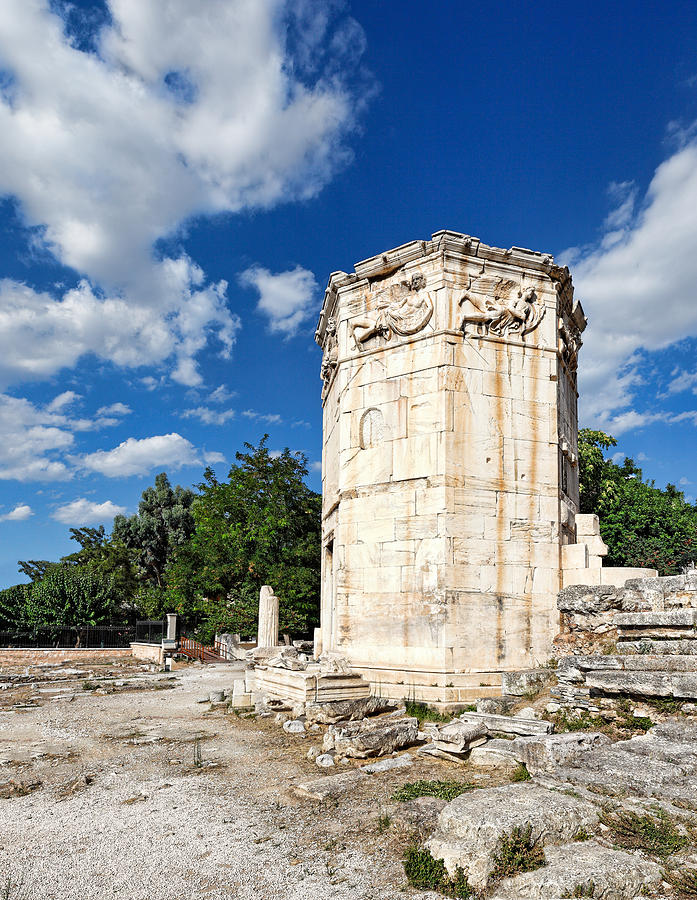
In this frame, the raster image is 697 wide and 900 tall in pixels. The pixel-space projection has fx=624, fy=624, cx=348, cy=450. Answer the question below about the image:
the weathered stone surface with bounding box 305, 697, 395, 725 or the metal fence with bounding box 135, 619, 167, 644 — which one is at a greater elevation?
the weathered stone surface with bounding box 305, 697, 395, 725

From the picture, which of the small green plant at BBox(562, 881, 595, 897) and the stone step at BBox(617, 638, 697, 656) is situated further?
the stone step at BBox(617, 638, 697, 656)

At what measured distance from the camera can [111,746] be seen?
326 inches

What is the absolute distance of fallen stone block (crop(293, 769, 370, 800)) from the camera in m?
5.57

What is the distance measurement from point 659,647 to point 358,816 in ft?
14.1

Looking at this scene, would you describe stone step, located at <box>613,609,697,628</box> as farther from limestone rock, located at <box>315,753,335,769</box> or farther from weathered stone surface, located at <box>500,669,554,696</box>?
limestone rock, located at <box>315,753,335,769</box>

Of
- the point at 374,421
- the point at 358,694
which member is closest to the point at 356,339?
the point at 374,421

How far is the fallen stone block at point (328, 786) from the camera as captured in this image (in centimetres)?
557

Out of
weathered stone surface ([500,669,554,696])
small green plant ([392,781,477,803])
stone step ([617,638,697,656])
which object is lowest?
small green plant ([392,781,477,803])

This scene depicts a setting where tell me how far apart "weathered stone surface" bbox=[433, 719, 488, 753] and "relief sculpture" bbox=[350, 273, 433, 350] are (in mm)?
6221

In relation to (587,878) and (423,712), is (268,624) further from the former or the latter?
(587,878)

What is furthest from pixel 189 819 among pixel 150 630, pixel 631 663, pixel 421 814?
pixel 150 630

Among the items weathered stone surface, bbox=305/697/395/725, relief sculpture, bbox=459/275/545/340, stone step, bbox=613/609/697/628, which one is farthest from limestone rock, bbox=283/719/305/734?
relief sculpture, bbox=459/275/545/340

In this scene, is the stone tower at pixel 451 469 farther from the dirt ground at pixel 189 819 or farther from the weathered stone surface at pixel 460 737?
the dirt ground at pixel 189 819

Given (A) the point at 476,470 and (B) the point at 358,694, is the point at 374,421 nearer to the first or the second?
(A) the point at 476,470
